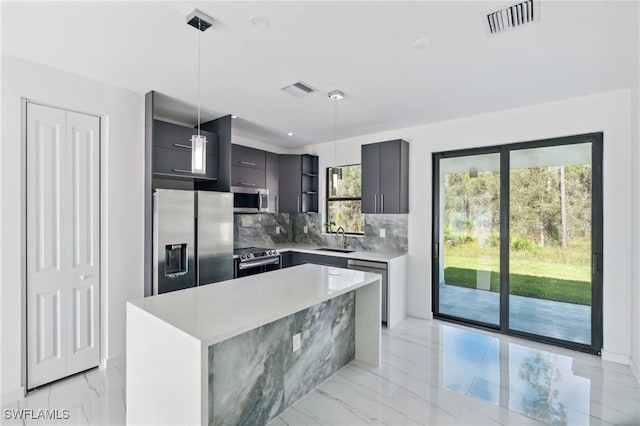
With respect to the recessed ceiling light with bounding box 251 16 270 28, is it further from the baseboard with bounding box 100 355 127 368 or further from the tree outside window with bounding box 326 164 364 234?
the baseboard with bounding box 100 355 127 368

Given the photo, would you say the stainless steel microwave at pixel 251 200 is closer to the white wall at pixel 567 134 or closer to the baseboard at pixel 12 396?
the white wall at pixel 567 134

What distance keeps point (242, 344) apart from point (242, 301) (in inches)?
11.5

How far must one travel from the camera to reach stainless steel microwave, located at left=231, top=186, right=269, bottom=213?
4.31 meters

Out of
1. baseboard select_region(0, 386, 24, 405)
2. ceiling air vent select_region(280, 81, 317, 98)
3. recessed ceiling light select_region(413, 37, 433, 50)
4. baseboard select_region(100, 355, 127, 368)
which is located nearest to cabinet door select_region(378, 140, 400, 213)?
ceiling air vent select_region(280, 81, 317, 98)

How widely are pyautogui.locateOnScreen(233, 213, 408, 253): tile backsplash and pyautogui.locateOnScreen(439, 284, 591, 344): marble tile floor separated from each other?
3.16 ft

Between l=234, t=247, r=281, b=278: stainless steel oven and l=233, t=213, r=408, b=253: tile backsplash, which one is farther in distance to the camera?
l=233, t=213, r=408, b=253: tile backsplash

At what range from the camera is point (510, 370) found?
9.14ft

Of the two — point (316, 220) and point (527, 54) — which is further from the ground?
point (527, 54)

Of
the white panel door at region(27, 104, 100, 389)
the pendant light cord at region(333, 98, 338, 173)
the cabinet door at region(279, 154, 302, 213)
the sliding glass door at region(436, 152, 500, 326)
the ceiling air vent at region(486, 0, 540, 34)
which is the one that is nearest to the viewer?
the ceiling air vent at region(486, 0, 540, 34)

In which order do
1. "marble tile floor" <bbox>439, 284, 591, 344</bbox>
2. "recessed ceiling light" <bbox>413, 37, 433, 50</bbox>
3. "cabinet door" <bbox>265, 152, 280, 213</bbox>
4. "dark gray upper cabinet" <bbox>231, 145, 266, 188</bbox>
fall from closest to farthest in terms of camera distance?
"recessed ceiling light" <bbox>413, 37, 433, 50</bbox> → "marble tile floor" <bbox>439, 284, 591, 344</bbox> → "dark gray upper cabinet" <bbox>231, 145, 266, 188</bbox> → "cabinet door" <bbox>265, 152, 280, 213</bbox>

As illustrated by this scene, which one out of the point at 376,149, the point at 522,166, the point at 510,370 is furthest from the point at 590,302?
the point at 376,149

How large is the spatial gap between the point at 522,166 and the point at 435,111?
1214 mm

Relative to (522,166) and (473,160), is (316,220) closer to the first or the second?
(473,160)

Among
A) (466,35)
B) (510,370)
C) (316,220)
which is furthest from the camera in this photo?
(316,220)
